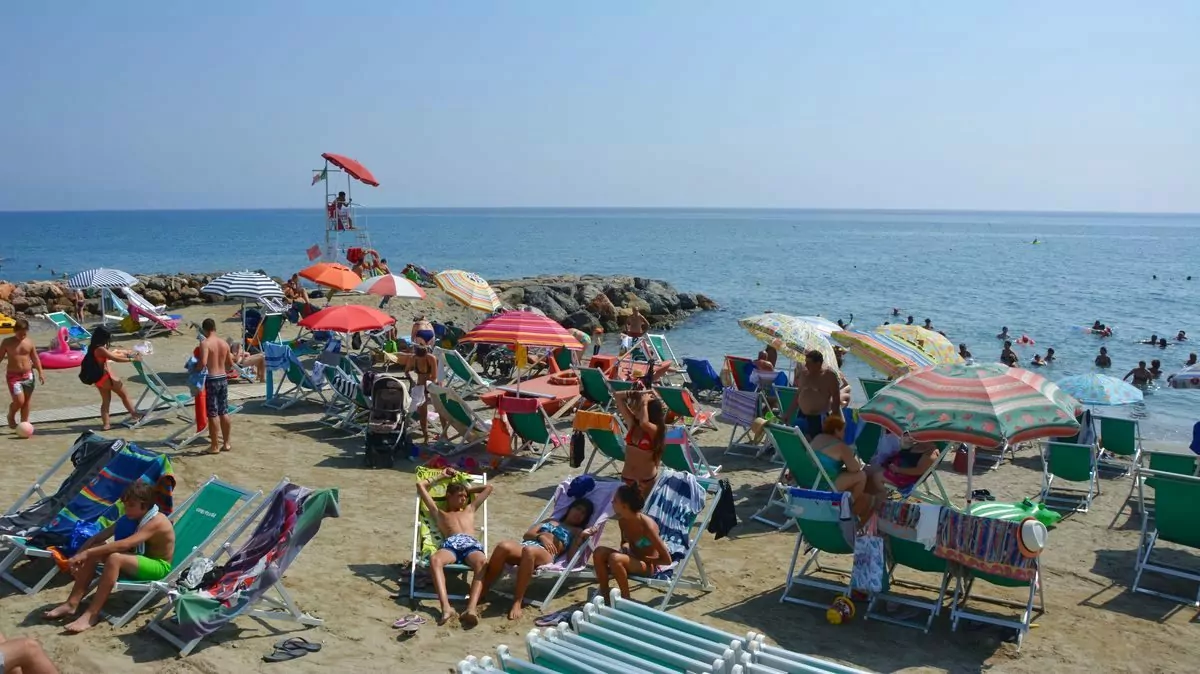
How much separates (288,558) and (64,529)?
76.5 inches

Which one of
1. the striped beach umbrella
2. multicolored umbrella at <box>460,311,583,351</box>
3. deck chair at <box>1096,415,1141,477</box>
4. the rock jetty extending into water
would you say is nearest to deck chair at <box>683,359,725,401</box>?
multicolored umbrella at <box>460,311,583,351</box>

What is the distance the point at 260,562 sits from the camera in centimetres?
534

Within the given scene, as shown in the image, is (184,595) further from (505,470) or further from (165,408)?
(165,408)

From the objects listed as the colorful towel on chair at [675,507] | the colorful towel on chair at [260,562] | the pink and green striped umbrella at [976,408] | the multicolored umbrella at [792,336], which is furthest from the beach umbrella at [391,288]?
the pink and green striped umbrella at [976,408]

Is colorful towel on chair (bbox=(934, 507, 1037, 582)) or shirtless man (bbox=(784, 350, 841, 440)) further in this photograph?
shirtless man (bbox=(784, 350, 841, 440))

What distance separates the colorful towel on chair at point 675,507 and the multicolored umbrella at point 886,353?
12.1ft

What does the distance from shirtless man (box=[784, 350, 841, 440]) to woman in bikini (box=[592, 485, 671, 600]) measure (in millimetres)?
2860

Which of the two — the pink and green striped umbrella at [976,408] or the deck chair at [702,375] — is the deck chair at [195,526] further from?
the deck chair at [702,375]

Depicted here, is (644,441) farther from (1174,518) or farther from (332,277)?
(332,277)

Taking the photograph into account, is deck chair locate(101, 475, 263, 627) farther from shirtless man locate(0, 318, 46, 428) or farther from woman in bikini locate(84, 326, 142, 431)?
shirtless man locate(0, 318, 46, 428)

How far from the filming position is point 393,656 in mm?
5031

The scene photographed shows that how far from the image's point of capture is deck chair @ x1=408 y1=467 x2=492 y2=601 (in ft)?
19.2

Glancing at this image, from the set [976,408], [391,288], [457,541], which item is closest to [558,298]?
[391,288]

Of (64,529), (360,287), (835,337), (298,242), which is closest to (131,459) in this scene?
(64,529)
